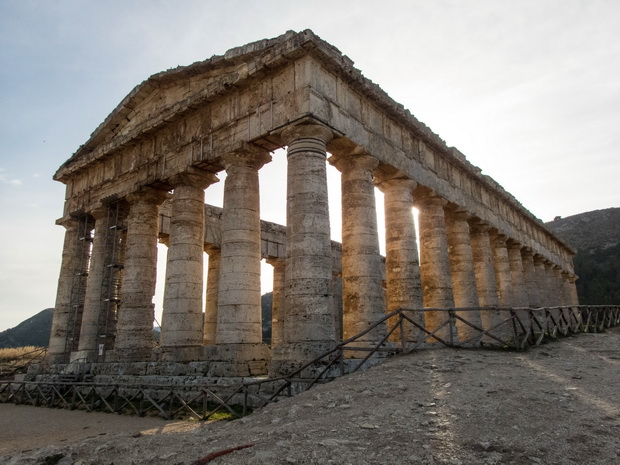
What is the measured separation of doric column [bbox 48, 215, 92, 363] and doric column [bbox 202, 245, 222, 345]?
581cm

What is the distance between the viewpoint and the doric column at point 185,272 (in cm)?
1528

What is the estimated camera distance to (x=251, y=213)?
47.8 feet

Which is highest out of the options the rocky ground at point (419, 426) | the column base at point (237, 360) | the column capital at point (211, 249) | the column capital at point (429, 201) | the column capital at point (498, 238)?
the column capital at point (429, 201)

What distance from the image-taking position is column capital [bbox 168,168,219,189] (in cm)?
1645

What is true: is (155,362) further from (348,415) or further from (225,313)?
(348,415)

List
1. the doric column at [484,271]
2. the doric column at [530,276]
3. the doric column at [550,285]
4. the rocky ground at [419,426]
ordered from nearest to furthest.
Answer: the rocky ground at [419,426] → the doric column at [484,271] → the doric column at [530,276] → the doric column at [550,285]

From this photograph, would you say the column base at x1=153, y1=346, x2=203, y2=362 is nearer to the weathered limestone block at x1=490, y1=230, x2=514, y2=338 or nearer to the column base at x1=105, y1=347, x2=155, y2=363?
the column base at x1=105, y1=347, x2=155, y2=363

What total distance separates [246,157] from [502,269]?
16.9 m

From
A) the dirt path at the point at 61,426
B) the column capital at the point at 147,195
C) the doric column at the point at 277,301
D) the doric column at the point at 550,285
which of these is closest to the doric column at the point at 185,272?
the column capital at the point at 147,195

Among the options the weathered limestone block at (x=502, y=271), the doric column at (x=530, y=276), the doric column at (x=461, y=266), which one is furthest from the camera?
the doric column at (x=530, y=276)

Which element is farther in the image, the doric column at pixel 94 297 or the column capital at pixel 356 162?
the doric column at pixel 94 297

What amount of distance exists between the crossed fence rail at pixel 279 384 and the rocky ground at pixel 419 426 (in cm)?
92

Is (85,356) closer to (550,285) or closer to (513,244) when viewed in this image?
(513,244)

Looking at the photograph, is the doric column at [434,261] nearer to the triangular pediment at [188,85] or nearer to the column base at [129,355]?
the triangular pediment at [188,85]
